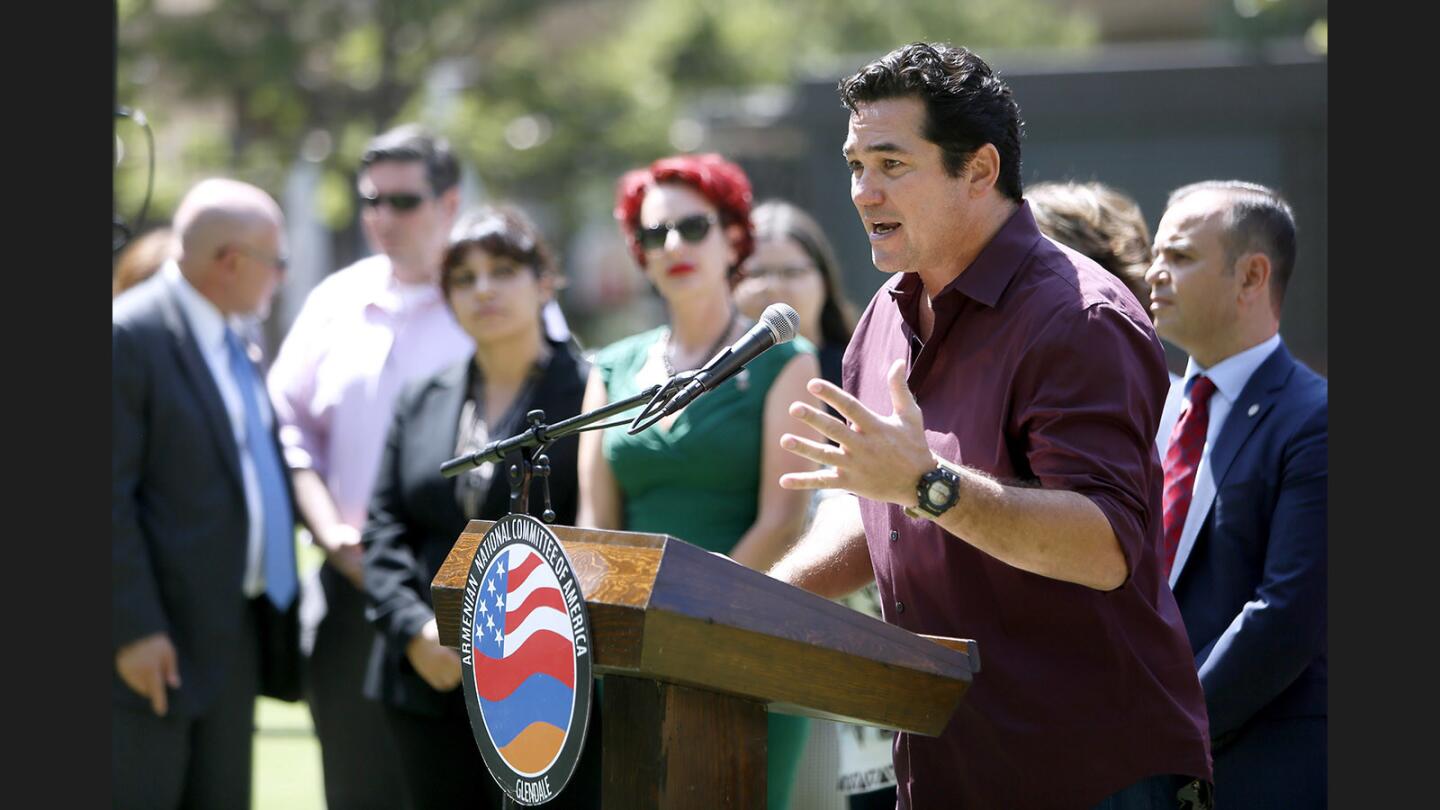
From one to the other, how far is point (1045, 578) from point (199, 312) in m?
3.75

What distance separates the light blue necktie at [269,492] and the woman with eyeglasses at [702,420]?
1386 millimetres

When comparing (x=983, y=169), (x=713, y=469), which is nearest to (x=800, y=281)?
(x=713, y=469)

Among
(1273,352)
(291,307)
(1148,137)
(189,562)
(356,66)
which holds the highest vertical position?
(356,66)

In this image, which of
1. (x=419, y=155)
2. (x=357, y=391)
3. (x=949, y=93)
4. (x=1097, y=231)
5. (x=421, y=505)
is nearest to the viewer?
(x=949, y=93)

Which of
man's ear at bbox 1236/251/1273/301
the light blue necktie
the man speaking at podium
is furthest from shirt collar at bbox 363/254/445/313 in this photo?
the man speaking at podium

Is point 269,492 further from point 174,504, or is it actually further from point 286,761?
point 286,761

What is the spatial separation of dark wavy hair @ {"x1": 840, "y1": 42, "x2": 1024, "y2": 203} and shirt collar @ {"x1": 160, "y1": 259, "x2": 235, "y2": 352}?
3.35 meters

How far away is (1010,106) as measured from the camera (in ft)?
9.76

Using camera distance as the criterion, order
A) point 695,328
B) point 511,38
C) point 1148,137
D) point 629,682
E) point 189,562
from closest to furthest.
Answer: point 629,682 → point 695,328 → point 189,562 → point 1148,137 → point 511,38

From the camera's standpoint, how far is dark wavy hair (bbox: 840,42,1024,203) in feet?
9.48

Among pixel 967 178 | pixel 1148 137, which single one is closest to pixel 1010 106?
pixel 967 178

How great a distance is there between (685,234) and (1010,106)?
203 centimetres

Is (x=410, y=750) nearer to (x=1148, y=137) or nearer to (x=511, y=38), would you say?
(x=1148, y=137)

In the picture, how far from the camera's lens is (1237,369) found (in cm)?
375
